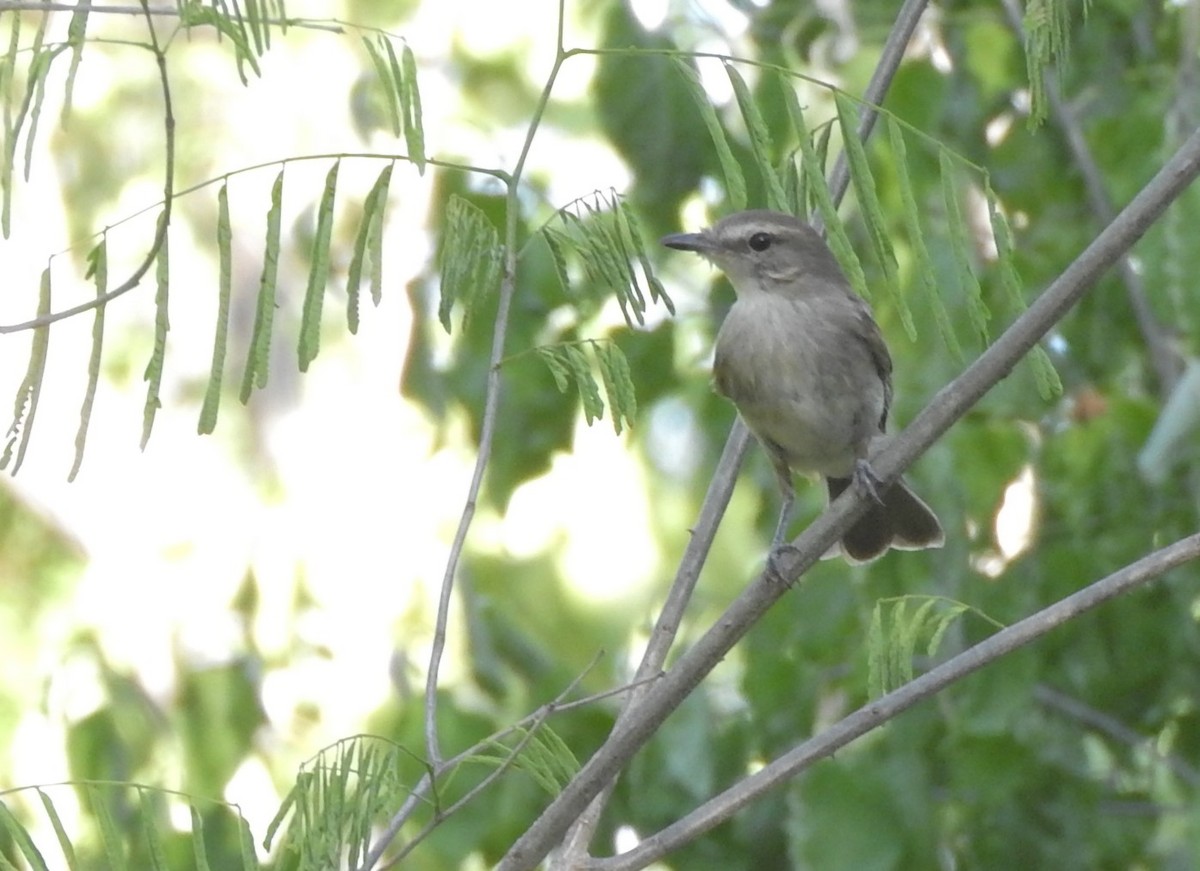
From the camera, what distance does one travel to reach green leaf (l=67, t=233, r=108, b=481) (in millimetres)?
2324

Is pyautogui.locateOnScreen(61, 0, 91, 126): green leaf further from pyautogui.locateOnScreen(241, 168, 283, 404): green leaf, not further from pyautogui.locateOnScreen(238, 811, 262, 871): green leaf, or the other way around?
pyautogui.locateOnScreen(238, 811, 262, 871): green leaf

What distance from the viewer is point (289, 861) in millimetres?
2857

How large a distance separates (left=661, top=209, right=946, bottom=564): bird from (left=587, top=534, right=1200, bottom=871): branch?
6.17ft

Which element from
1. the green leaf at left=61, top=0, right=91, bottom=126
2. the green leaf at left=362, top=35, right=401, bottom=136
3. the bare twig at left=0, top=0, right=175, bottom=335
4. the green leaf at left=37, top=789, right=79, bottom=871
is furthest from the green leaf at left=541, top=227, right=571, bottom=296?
the green leaf at left=37, top=789, right=79, bottom=871

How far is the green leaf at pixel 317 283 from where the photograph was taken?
7.97 feet

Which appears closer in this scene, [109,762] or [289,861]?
[289,861]

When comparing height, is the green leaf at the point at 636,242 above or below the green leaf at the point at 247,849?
above

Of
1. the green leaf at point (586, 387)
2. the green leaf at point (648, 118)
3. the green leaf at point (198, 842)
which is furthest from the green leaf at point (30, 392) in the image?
the green leaf at point (648, 118)

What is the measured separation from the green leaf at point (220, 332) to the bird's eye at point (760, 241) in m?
2.43

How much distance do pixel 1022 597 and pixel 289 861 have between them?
2.68m

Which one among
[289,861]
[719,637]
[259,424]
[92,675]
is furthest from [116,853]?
[259,424]

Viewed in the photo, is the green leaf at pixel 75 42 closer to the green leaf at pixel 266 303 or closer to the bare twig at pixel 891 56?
the green leaf at pixel 266 303

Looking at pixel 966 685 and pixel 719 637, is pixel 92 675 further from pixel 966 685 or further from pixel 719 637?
pixel 719 637

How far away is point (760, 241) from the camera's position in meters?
4.69
